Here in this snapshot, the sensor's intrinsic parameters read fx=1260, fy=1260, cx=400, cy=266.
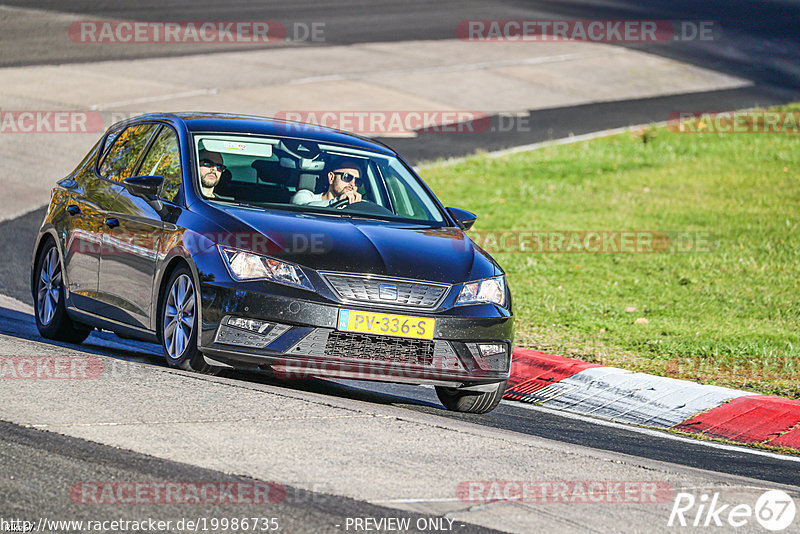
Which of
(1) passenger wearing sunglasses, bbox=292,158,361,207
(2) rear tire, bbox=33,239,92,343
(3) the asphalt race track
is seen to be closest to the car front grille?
(3) the asphalt race track

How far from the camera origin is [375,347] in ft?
24.1

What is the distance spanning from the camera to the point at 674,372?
10320mm

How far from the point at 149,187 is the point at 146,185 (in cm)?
4

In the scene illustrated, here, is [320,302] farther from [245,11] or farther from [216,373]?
[245,11]

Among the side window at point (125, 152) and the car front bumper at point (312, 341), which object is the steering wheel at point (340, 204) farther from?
the side window at point (125, 152)

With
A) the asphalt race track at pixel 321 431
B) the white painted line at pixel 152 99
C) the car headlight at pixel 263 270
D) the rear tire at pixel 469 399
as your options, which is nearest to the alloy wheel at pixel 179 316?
the asphalt race track at pixel 321 431

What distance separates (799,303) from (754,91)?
18903 millimetres

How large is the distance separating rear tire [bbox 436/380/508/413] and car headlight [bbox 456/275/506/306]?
63cm

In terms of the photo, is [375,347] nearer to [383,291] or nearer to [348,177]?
[383,291]

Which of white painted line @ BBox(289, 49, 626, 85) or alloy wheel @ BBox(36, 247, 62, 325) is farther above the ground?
white painted line @ BBox(289, 49, 626, 85)

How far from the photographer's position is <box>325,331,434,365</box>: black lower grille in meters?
7.30

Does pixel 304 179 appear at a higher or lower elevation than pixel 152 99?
higher

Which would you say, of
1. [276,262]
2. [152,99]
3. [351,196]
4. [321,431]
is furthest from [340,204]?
[152,99]

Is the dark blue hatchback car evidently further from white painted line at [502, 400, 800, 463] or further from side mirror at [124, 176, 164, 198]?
white painted line at [502, 400, 800, 463]
